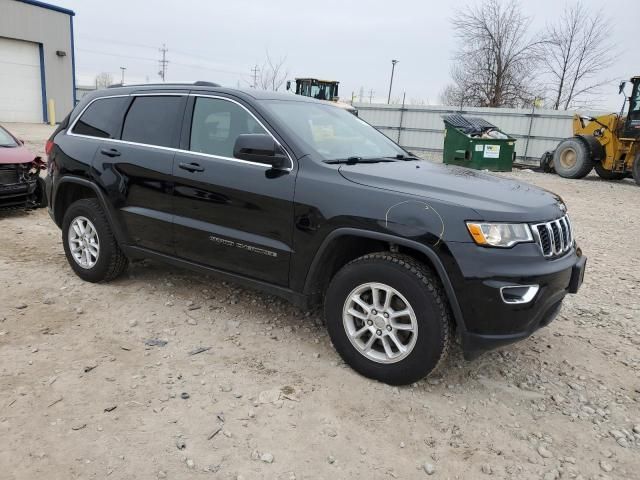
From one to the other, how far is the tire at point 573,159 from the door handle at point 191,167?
1433 cm

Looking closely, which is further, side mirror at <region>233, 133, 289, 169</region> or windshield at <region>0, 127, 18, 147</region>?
windshield at <region>0, 127, 18, 147</region>

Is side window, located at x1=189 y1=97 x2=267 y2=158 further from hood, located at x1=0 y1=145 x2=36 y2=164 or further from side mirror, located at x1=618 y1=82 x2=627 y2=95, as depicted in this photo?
side mirror, located at x1=618 y1=82 x2=627 y2=95

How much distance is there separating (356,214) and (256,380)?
122cm

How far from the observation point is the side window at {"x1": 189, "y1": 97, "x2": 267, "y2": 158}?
3.66 m

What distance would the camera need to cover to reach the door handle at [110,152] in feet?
13.8

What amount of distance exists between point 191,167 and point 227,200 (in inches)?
17.5

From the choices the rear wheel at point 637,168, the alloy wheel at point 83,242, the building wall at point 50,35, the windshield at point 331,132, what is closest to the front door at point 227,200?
the windshield at point 331,132

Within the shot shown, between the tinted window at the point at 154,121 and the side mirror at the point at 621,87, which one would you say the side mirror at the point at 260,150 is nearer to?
the tinted window at the point at 154,121

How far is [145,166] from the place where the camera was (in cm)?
401

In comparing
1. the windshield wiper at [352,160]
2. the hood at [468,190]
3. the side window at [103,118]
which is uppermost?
the side window at [103,118]

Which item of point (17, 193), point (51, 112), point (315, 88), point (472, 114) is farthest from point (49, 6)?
point (17, 193)

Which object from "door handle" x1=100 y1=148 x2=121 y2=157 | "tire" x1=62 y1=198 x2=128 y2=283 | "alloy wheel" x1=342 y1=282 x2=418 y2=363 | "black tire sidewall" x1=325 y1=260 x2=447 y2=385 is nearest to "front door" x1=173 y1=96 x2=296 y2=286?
"black tire sidewall" x1=325 y1=260 x2=447 y2=385

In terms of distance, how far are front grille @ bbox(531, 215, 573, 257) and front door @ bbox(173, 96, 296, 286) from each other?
1.51 m

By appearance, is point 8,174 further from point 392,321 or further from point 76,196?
point 392,321
